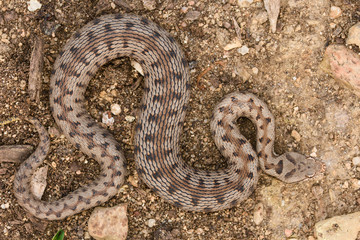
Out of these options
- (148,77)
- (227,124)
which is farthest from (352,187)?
(148,77)

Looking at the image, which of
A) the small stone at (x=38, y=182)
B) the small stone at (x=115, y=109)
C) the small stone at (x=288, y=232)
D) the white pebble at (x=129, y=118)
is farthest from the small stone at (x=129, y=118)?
the small stone at (x=288, y=232)

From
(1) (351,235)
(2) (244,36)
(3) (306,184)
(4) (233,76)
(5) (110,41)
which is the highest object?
(5) (110,41)

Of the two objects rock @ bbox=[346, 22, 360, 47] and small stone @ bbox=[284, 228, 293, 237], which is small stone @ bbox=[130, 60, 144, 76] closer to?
rock @ bbox=[346, 22, 360, 47]

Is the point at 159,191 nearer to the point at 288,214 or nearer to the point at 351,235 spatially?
the point at 288,214

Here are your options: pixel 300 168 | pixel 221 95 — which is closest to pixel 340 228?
pixel 300 168

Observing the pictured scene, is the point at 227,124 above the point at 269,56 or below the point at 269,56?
below

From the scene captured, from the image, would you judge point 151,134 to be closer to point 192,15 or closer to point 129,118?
point 129,118
